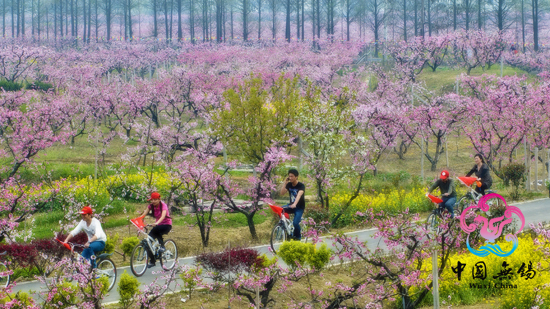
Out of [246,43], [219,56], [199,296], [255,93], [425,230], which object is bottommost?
[199,296]

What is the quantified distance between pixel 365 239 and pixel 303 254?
18.0 ft

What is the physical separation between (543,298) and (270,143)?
9.24m

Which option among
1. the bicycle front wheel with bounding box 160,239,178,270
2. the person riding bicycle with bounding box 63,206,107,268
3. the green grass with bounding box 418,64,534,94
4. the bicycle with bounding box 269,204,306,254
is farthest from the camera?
the green grass with bounding box 418,64,534,94

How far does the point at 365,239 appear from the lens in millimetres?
14109

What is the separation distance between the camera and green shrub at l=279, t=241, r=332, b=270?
8.97m

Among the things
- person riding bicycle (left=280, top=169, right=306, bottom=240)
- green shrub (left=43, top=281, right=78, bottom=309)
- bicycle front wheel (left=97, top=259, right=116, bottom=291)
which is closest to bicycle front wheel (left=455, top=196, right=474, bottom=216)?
person riding bicycle (left=280, top=169, right=306, bottom=240)

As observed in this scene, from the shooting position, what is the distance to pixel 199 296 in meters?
9.34

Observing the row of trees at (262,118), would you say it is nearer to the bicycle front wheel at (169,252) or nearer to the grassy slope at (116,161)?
the grassy slope at (116,161)

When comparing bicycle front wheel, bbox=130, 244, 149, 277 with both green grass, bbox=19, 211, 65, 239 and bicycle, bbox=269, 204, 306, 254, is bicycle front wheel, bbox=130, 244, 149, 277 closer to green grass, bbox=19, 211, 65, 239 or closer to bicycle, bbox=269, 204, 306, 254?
bicycle, bbox=269, 204, 306, 254

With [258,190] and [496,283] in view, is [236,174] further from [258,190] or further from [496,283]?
[496,283]

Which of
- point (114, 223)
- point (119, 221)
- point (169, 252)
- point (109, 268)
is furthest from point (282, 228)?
point (119, 221)

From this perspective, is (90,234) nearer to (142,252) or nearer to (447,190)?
(142,252)

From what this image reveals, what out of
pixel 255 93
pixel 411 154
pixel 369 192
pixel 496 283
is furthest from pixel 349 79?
pixel 496 283

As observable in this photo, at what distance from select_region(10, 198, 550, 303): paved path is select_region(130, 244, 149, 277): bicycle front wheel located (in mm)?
142
